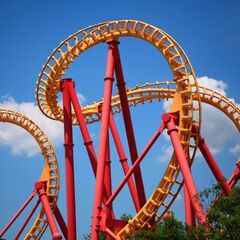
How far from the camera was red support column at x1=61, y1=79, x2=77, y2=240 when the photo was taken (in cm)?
1975

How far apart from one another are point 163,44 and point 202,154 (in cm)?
476

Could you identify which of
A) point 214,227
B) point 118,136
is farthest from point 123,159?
point 214,227

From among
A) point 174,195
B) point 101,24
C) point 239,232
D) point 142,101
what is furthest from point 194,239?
point 142,101

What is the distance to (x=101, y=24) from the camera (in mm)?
19891

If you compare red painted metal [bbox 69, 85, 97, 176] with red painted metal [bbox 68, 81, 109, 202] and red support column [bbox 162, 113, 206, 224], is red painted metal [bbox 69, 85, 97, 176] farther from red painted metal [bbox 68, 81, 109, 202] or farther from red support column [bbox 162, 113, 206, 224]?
red support column [bbox 162, 113, 206, 224]

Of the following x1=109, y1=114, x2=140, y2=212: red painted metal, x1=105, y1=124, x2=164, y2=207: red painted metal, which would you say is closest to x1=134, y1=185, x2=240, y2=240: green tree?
x1=105, y1=124, x2=164, y2=207: red painted metal

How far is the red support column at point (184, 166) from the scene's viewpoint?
15.3 meters

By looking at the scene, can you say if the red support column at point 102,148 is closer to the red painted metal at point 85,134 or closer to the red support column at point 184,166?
the red support column at point 184,166

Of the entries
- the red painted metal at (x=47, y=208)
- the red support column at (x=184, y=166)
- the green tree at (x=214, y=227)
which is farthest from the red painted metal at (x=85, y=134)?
the green tree at (x=214, y=227)

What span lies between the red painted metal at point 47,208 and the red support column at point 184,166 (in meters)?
7.07

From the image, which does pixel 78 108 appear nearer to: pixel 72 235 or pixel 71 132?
pixel 71 132

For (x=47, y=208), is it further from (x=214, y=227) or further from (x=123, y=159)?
(x=214, y=227)

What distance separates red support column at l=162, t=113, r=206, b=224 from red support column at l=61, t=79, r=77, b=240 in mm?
4298

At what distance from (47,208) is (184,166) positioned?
8.64m
